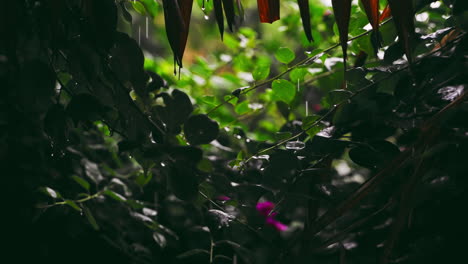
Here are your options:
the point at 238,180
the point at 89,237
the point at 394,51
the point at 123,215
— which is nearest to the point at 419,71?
the point at 394,51

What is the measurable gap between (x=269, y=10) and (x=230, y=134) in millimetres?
452

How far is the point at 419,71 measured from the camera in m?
0.60

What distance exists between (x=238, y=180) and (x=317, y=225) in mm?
185

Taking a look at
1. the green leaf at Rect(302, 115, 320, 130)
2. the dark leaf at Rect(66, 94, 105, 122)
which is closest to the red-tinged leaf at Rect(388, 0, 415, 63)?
the green leaf at Rect(302, 115, 320, 130)

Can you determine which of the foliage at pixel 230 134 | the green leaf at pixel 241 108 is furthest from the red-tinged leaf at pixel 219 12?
the green leaf at pixel 241 108

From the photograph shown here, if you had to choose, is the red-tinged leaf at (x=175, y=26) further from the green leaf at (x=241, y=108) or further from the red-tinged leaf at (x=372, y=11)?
the green leaf at (x=241, y=108)

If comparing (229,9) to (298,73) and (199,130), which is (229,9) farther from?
(298,73)

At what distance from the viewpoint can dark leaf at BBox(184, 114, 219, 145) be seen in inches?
22.6

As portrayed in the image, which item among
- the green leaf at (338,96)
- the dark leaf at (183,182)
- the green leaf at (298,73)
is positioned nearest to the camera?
the dark leaf at (183,182)

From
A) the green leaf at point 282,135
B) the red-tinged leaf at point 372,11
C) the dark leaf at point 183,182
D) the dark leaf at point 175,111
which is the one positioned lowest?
the green leaf at point 282,135

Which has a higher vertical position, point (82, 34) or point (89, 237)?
point (82, 34)

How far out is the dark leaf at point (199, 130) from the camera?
0.57 meters

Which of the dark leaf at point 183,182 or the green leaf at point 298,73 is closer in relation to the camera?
the dark leaf at point 183,182

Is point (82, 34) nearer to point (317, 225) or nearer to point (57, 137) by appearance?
point (57, 137)
